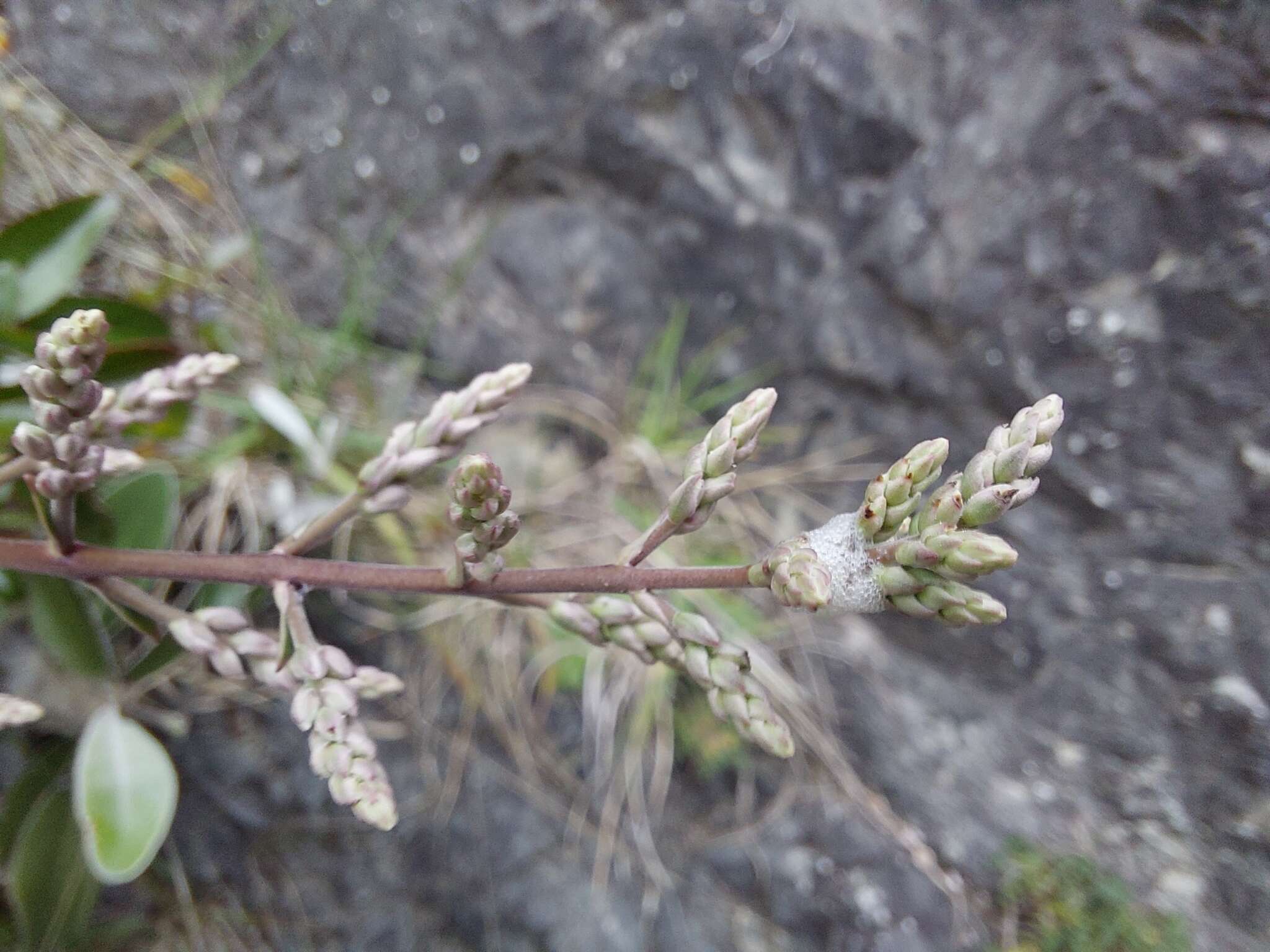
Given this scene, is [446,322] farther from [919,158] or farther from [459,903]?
[459,903]

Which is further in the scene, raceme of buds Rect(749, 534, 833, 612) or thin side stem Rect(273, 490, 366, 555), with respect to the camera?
thin side stem Rect(273, 490, 366, 555)

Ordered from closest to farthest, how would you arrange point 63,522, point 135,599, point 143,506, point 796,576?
1. point 796,576
2. point 63,522
3. point 135,599
4. point 143,506

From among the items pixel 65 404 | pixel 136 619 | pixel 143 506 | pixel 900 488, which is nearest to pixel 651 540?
pixel 900 488

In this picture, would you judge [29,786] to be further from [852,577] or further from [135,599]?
[852,577]

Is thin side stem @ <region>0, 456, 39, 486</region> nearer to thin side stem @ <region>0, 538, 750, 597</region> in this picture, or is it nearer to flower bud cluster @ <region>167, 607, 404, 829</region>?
thin side stem @ <region>0, 538, 750, 597</region>

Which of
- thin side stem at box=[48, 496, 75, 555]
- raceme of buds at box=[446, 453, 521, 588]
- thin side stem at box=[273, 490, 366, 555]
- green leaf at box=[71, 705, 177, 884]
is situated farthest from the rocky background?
raceme of buds at box=[446, 453, 521, 588]

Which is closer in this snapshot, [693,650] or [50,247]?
[693,650]
